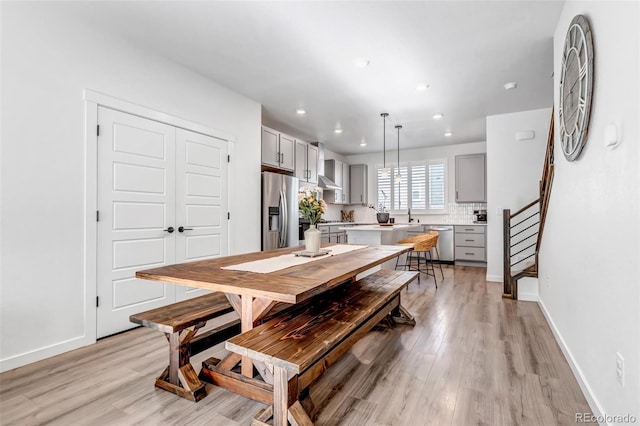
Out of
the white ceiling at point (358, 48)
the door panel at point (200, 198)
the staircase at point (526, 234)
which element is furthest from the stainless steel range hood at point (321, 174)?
the staircase at point (526, 234)

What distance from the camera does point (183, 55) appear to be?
3.16m

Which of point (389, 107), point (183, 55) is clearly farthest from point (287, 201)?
point (183, 55)

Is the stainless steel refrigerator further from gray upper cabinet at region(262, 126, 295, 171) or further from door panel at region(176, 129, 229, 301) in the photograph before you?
door panel at region(176, 129, 229, 301)

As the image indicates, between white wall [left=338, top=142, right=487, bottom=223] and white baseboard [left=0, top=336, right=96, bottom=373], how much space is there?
6.41 metres

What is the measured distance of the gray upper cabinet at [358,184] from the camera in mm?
7945

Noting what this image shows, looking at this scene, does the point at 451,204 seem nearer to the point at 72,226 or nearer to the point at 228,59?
the point at 228,59

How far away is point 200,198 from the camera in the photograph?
12.0ft

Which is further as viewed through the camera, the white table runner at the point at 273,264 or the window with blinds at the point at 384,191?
the window with blinds at the point at 384,191

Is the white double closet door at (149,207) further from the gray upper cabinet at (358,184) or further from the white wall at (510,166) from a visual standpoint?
the gray upper cabinet at (358,184)

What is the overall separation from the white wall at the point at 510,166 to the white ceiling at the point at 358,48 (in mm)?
220

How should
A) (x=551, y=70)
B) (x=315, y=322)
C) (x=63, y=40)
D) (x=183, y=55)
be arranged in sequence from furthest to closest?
1. (x=551, y=70)
2. (x=183, y=55)
3. (x=63, y=40)
4. (x=315, y=322)

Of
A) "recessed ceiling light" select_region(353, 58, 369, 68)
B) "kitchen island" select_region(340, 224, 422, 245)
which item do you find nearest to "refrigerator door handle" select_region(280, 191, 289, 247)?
"kitchen island" select_region(340, 224, 422, 245)

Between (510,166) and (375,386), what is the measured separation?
4.20 metres

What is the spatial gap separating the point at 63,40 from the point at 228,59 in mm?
1320
